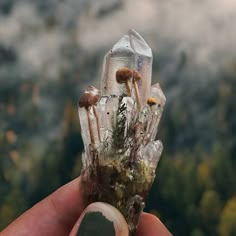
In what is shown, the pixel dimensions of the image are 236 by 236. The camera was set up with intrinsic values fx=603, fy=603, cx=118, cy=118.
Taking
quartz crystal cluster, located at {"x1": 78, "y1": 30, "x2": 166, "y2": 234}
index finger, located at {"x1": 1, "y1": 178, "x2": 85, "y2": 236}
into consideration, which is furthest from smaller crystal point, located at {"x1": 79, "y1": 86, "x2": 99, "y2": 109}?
index finger, located at {"x1": 1, "y1": 178, "x2": 85, "y2": 236}

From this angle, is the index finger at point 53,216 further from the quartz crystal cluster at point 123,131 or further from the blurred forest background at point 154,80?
the blurred forest background at point 154,80

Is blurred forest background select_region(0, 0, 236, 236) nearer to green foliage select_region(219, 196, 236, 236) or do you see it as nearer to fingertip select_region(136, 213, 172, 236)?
green foliage select_region(219, 196, 236, 236)

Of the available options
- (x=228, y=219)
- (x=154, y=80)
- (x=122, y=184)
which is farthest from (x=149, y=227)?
(x=228, y=219)

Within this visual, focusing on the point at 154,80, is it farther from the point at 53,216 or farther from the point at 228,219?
the point at 53,216

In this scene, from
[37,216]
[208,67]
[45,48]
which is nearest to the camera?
[37,216]

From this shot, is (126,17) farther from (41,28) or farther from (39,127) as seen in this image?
(39,127)

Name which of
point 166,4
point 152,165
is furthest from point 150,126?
point 166,4
